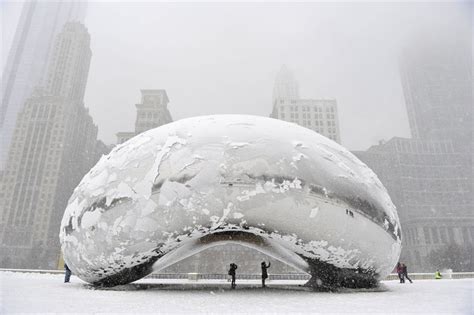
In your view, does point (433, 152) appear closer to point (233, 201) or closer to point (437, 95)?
point (437, 95)

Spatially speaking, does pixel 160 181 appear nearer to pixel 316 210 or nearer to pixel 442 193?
pixel 316 210

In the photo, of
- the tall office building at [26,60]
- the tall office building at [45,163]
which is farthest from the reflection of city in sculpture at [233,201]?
the tall office building at [45,163]

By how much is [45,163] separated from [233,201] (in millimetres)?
99851

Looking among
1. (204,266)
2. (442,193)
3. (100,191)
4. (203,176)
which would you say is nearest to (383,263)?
(203,176)

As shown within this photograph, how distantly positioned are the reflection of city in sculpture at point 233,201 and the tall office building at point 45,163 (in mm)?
76734

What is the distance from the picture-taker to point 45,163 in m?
93.2

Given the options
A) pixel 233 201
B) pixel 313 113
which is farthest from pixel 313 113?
pixel 233 201

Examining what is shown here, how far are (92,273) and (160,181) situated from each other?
2.64 m

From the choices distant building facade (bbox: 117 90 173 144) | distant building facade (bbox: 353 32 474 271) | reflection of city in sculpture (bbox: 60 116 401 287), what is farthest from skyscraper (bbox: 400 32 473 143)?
reflection of city in sculpture (bbox: 60 116 401 287)

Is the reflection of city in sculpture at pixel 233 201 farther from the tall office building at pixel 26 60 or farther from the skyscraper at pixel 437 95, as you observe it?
the skyscraper at pixel 437 95

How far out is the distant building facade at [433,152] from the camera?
104m

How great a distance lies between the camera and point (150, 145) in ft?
23.9

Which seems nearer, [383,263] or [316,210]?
[316,210]

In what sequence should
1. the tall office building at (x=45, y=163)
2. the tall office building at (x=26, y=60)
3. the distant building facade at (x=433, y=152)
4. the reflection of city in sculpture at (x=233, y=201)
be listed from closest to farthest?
the reflection of city in sculpture at (x=233, y=201) → the tall office building at (x=26, y=60) → the tall office building at (x=45, y=163) → the distant building facade at (x=433, y=152)
